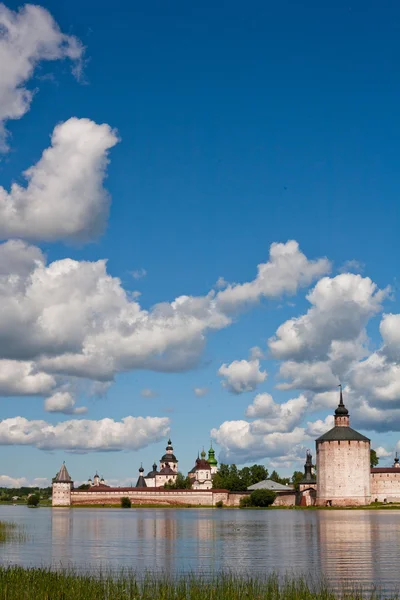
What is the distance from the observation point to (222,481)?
10262 cm

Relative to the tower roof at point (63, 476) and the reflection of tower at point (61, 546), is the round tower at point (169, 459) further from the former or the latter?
the reflection of tower at point (61, 546)

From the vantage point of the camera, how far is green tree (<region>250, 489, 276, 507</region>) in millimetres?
84750

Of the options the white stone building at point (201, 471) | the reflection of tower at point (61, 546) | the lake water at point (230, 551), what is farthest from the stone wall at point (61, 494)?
the lake water at point (230, 551)

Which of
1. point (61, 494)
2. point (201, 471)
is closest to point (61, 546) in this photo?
point (61, 494)

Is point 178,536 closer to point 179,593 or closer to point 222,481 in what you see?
point 179,593

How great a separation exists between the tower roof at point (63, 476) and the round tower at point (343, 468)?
34.3 m

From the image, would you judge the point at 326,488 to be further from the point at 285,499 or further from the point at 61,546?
the point at 61,546

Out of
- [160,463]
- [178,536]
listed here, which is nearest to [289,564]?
[178,536]

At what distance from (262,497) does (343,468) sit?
8867mm

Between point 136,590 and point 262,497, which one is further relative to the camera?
point 262,497

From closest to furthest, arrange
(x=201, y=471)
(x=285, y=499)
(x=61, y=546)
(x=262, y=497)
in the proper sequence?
(x=61, y=546) → (x=262, y=497) → (x=285, y=499) → (x=201, y=471)

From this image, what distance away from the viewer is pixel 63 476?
102750 millimetres

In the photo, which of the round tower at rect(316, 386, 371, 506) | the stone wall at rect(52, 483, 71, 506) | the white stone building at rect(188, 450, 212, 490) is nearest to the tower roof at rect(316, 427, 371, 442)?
the round tower at rect(316, 386, 371, 506)

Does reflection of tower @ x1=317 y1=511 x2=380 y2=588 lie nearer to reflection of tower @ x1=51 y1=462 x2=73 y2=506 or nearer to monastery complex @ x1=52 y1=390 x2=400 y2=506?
monastery complex @ x1=52 y1=390 x2=400 y2=506
